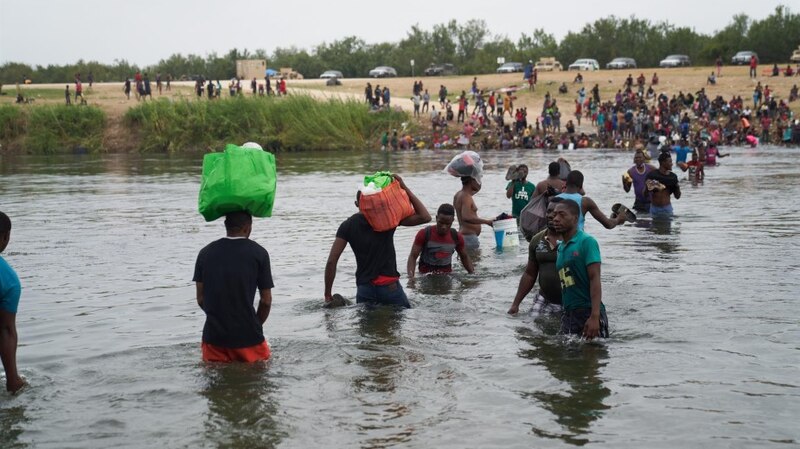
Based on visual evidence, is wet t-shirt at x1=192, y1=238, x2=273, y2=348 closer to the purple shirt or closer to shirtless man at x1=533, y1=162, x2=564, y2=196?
shirtless man at x1=533, y1=162, x2=564, y2=196

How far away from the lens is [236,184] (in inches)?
269

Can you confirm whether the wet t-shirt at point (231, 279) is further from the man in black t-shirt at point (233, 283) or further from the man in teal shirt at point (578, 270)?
the man in teal shirt at point (578, 270)

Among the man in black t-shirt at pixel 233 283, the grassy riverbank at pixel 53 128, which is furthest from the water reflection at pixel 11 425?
the grassy riverbank at pixel 53 128

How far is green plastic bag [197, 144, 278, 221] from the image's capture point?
22.5 feet

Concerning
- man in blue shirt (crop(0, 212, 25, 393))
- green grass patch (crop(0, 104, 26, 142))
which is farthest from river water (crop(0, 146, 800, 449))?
green grass patch (crop(0, 104, 26, 142))

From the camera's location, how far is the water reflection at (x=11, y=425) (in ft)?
21.9

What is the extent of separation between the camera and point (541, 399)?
24.4 ft

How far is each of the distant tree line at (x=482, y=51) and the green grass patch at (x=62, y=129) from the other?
4290 centimetres

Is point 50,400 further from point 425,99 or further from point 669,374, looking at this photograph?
point 425,99

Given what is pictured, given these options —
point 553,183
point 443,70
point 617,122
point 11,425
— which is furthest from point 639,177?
point 443,70

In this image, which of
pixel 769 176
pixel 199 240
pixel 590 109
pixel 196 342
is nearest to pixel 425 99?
pixel 590 109

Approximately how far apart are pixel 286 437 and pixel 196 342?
314 centimetres

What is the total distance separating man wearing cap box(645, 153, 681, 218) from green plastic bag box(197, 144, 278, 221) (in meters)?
10.2

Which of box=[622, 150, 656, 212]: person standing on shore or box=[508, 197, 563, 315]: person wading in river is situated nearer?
box=[508, 197, 563, 315]: person wading in river
